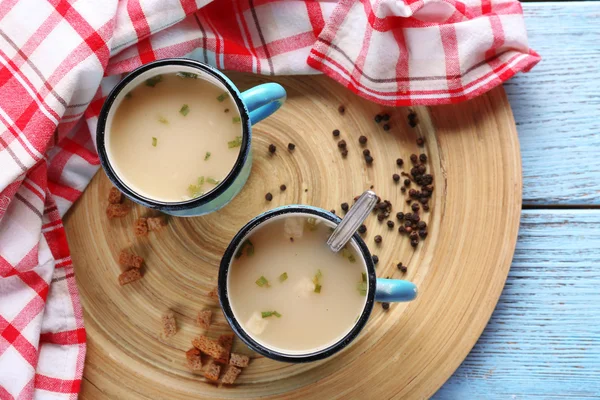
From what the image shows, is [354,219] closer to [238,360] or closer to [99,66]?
[238,360]

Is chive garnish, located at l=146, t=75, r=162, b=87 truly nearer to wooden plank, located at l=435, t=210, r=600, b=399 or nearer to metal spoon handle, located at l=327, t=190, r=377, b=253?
metal spoon handle, located at l=327, t=190, r=377, b=253

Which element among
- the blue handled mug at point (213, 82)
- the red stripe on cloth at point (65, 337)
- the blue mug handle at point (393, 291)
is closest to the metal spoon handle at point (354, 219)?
the blue mug handle at point (393, 291)

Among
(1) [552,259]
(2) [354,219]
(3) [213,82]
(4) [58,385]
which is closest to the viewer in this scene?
(2) [354,219]

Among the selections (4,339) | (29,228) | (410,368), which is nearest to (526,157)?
(410,368)

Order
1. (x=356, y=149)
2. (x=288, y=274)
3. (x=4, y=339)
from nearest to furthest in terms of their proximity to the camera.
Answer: (x=288, y=274)
(x=4, y=339)
(x=356, y=149)

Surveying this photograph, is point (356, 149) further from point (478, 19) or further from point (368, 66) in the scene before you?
point (478, 19)

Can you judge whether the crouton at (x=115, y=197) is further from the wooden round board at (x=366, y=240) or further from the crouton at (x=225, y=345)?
the crouton at (x=225, y=345)

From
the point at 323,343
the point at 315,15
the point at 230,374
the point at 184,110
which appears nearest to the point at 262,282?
the point at 323,343

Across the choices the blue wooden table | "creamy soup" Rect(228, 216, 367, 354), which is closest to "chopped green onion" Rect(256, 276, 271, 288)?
"creamy soup" Rect(228, 216, 367, 354)
